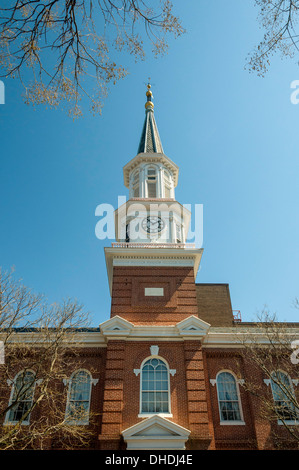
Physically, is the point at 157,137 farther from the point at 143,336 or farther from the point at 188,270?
the point at 143,336

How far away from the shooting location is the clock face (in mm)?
23297

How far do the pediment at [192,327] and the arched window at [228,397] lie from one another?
258 centimetres

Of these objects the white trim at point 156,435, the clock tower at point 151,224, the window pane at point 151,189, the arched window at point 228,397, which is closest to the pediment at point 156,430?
the white trim at point 156,435

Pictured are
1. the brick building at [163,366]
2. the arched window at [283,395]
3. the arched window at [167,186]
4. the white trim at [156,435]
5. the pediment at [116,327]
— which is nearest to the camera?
the white trim at [156,435]

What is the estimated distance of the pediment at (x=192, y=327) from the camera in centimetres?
1784

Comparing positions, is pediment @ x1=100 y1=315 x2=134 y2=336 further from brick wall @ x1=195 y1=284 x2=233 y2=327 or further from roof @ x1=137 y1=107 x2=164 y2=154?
roof @ x1=137 y1=107 x2=164 y2=154

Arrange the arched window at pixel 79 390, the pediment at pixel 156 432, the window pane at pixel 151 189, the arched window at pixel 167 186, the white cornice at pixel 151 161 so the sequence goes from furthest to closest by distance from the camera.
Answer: the white cornice at pixel 151 161
the arched window at pixel 167 186
the window pane at pixel 151 189
the arched window at pixel 79 390
the pediment at pixel 156 432

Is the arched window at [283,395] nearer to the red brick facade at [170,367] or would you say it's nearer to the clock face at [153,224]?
the red brick facade at [170,367]

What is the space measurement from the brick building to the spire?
30.9ft

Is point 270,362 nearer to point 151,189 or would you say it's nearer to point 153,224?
point 153,224

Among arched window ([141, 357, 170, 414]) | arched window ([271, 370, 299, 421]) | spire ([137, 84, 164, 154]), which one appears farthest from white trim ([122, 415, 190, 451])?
spire ([137, 84, 164, 154])

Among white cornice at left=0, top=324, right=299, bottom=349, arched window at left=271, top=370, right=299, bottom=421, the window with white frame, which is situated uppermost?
the window with white frame

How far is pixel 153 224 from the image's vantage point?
23.6 meters
